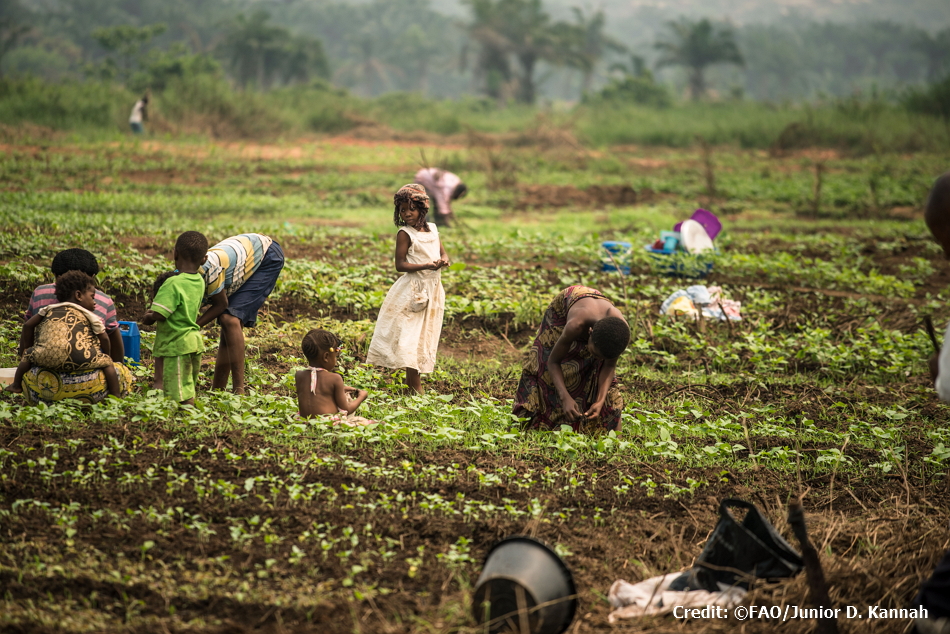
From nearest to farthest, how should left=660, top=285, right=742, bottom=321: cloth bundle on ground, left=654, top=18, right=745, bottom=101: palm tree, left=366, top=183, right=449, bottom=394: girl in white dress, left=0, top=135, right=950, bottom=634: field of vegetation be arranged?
left=0, top=135, right=950, bottom=634: field of vegetation, left=366, top=183, right=449, bottom=394: girl in white dress, left=660, top=285, right=742, bottom=321: cloth bundle on ground, left=654, top=18, right=745, bottom=101: palm tree

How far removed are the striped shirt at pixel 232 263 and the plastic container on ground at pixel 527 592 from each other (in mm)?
2828

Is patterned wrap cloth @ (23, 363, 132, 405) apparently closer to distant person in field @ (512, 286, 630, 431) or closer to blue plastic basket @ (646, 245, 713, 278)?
distant person in field @ (512, 286, 630, 431)

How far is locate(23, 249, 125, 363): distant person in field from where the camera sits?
4.62 metres

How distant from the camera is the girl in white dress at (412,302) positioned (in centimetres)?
538

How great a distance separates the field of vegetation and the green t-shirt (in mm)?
309

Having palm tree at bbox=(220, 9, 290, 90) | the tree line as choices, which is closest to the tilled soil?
the tree line

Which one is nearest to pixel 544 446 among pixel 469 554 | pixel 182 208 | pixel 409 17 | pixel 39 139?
pixel 469 554

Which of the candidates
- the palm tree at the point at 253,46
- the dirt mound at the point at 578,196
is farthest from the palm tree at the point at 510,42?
the dirt mound at the point at 578,196

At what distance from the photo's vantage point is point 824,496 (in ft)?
14.1

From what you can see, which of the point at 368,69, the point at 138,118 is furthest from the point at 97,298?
the point at 368,69

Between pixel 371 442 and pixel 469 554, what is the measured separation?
1149 mm

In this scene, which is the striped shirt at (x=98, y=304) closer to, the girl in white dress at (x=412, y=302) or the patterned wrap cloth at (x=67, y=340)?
the patterned wrap cloth at (x=67, y=340)

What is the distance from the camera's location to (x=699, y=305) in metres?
7.47

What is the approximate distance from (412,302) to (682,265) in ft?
15.4
